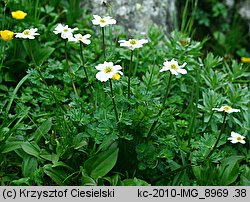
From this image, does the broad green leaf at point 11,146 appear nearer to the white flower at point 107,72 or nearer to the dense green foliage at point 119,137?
the dense green foliage at point 119,137

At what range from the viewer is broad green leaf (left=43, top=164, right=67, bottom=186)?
7.61 ft

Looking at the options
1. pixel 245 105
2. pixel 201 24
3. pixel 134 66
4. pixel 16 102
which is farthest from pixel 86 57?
pixel 201 24

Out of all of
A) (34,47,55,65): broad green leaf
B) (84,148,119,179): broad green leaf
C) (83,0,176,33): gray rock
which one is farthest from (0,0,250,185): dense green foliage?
(83,0,176,33): gray rock

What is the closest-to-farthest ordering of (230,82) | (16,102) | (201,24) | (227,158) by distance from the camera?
(227,158), (16,102), (230,82), (201,24)

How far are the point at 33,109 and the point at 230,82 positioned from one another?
1237 mm

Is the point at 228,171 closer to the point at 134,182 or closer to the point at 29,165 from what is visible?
the point at 134,182

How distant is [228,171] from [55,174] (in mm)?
884

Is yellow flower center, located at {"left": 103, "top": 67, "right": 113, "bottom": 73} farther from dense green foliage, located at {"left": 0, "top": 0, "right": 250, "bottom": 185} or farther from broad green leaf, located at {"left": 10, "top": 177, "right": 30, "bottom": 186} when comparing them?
broad green leaf, located at {"left": 10, "top": 177, "right": 30, "bottom": 186}

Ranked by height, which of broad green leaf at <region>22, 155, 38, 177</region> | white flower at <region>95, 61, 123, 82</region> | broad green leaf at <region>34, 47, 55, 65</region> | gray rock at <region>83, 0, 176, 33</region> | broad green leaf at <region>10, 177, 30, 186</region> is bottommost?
broad green leaf at <region>10, 177, 30, 186</region>

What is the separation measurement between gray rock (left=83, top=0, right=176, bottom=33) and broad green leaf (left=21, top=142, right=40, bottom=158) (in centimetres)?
146

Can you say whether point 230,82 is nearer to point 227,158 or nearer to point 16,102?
point 227,158

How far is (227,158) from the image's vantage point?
2496 mm

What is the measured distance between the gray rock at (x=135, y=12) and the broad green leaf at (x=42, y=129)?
131 cm

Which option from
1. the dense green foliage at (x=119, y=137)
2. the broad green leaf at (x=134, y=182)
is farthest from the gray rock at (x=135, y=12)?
the broad green leaf at (x=134, y=182)
